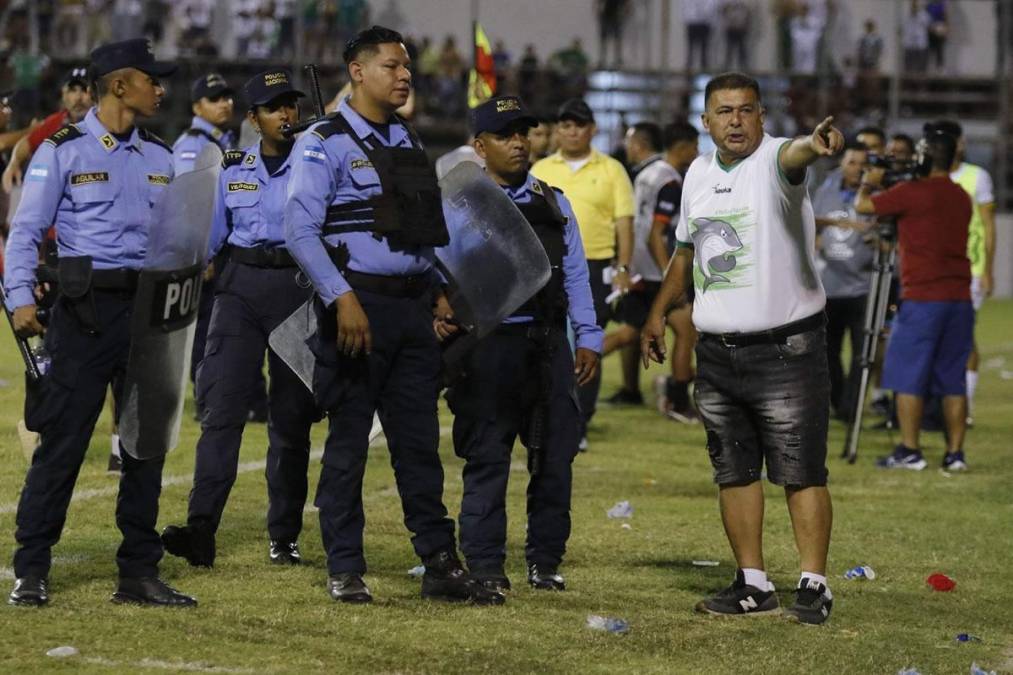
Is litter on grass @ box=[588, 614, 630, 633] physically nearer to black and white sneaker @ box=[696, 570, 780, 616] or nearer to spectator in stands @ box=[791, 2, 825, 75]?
black and white sneaker @ box=[696, 570, 780, 616]

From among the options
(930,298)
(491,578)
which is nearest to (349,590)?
(491,578)

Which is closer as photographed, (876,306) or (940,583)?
(940,583)

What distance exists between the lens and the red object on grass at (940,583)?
7.56m

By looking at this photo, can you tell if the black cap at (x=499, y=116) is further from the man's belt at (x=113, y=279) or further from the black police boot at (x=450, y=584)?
the black police boot at (x=450, y=584)

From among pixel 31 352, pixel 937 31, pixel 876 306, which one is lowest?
pixel 876 306

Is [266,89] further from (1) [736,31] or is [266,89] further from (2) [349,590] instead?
(1) [736,31]

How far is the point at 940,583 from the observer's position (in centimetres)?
758

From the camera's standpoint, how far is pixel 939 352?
11.3 metres

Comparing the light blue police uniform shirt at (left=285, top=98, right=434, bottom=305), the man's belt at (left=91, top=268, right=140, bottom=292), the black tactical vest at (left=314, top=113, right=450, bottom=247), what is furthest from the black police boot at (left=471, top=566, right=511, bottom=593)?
the man's belt at (left=91, top=268, right=140, bottom=292)

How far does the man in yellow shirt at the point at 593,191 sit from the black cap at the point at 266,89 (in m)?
3.39

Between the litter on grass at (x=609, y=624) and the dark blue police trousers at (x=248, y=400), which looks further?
the dark blue police trousers at (x=248, y=400)

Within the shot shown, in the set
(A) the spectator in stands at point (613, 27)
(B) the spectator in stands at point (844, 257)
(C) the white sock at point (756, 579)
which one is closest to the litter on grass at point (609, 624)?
(C) the white sock at point (756, 579)

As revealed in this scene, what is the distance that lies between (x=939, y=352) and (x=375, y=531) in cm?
441

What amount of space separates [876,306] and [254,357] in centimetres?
512
